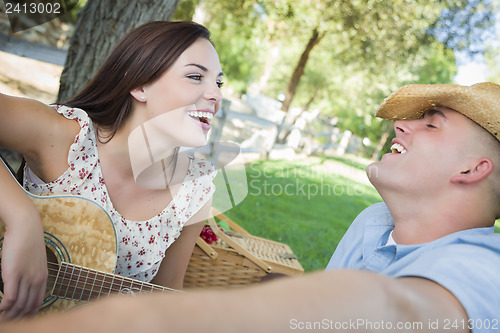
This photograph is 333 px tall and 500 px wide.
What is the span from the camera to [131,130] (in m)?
2.21

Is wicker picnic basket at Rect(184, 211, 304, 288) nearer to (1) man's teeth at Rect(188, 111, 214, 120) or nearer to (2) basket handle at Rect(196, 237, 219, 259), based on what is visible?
(2) basket handle at Rect(196, 237, 219, 259)

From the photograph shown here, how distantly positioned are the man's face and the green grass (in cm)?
296

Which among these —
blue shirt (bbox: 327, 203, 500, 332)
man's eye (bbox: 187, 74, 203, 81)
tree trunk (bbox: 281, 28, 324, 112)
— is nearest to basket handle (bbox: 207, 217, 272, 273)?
man's eye (bbox: 187, 74, 203, 81)

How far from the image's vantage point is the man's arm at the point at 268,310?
472mm

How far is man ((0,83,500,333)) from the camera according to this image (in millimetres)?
497

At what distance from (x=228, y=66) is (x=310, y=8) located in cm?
1719

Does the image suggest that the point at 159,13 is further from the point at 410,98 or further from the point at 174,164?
the point at 410,98

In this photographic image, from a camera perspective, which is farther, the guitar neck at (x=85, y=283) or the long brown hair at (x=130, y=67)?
the long brown hair at (x=130, y=67)

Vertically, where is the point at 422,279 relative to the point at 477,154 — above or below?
below

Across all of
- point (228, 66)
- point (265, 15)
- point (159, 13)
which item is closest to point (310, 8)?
point (265, 15)

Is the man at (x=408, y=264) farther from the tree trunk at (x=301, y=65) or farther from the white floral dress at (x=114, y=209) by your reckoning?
the tree trunk at (x=301, y=65)

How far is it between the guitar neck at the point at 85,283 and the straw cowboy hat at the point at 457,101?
1.42 meters

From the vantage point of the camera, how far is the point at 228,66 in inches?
1124

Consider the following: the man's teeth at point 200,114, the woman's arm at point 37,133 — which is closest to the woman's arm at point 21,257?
the woman's arm at point 37,133
